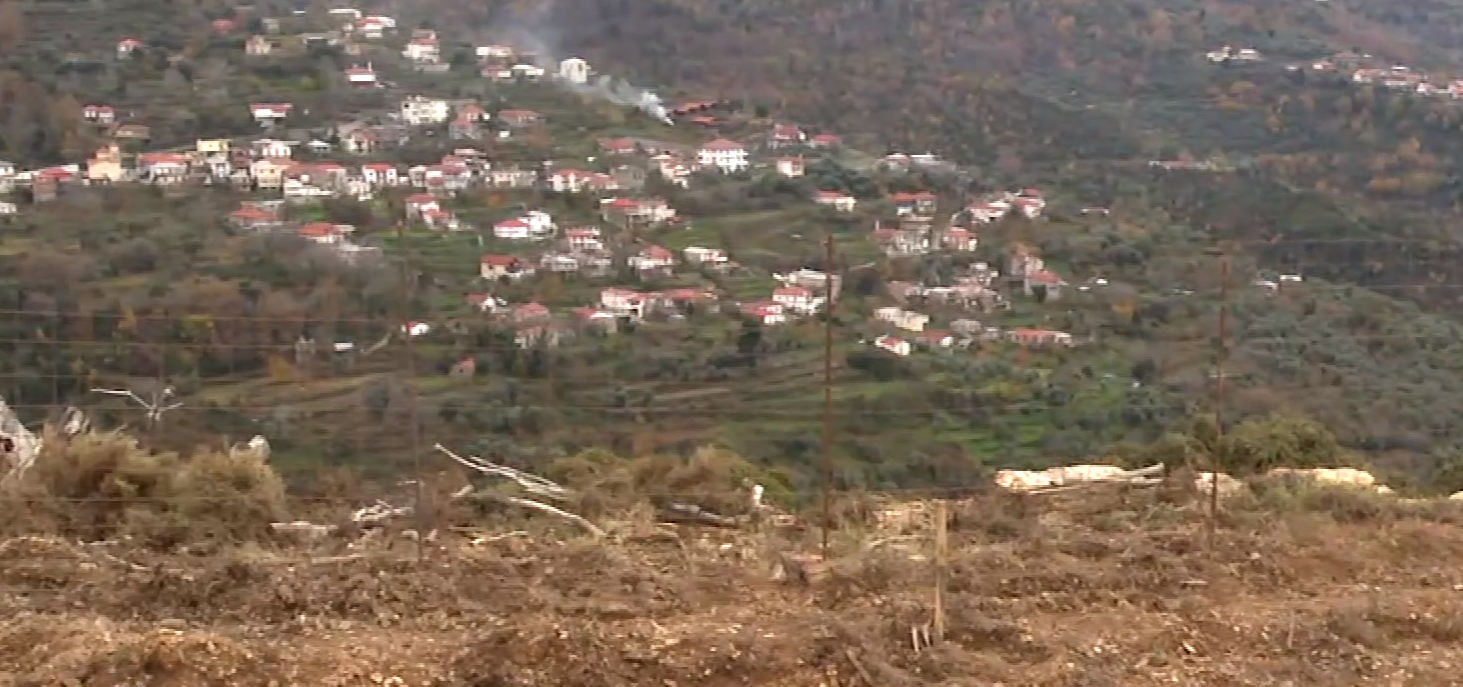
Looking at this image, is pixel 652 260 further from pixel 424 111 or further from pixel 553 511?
pixel 553 511

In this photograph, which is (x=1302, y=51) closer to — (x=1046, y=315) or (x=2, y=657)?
(x=1046, y=315)

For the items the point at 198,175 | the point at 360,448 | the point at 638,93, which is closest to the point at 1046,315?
the point at 360,448

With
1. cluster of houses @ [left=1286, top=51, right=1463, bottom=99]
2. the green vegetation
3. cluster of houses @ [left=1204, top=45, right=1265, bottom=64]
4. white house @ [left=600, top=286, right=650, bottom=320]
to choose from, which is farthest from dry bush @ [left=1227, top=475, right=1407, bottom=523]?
cluster of houses @ [left=1204, top=45, right=1265, bottom=64]

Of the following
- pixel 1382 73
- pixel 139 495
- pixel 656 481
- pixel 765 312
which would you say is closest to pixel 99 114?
pixel 765 312

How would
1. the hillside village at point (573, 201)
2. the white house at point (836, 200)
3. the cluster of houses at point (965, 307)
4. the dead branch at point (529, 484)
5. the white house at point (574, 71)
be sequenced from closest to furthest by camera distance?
the dead branch at point (529, 484), the cluster of houses at point (965, 307), the hillside village at point (573, 201), the white house at point (836, 200), the white house at point (574, 71)

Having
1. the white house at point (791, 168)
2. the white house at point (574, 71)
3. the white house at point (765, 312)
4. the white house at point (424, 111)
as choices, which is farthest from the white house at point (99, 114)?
the white house at point (574, 71)

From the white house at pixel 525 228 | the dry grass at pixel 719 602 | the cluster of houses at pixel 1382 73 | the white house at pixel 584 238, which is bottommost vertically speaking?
the white house at pixel 584 238

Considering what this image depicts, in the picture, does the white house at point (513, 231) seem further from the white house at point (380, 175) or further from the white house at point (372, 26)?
the white house at point (372, 26)
